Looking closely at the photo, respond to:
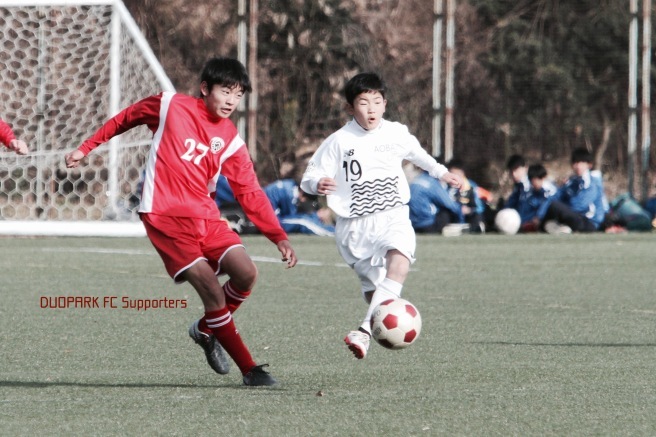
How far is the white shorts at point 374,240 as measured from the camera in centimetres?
658

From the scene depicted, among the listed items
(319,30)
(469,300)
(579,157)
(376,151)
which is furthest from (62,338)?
(319,30)

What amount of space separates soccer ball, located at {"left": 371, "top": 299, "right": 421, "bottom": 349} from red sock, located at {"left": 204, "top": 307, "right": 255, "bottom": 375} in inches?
A: 26.4

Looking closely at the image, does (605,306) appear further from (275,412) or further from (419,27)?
(419,27)

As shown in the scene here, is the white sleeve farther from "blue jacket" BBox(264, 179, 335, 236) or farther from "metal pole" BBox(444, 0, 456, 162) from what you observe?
"metal pole" BBox(444, 0, 456, 162)

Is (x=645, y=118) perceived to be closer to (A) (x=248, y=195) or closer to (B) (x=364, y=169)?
(B) (x=364, y=169)

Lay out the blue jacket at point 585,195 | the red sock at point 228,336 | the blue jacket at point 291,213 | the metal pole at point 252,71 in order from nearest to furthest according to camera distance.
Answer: the red sock at point 228,336 < the blue jacket at point 291,213 < the blue jacket at point 585,195 < the metal pole at point 252,71

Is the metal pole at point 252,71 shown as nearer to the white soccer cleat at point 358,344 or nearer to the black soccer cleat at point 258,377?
the white soccer cleat at point 358,344

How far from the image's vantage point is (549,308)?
877cm

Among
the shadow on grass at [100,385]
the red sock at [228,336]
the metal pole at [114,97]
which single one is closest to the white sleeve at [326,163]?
the red sock at [228,336]

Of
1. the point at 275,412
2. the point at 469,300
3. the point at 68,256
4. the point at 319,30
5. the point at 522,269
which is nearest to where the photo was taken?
the point at 275,412

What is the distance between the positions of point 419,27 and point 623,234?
10.1 meters

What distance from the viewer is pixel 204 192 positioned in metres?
5.74

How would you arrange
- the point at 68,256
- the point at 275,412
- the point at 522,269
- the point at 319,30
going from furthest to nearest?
the point at 319,30, the point at 68,256, the point at 522,269, the point at 275,412

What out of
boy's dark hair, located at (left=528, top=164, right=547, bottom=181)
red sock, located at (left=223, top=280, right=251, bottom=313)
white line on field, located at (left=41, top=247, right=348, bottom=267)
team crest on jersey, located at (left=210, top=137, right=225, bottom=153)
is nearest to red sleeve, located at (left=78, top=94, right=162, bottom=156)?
team crest on jersey, located at (left=210, top=137, right=225, bottom=153)
